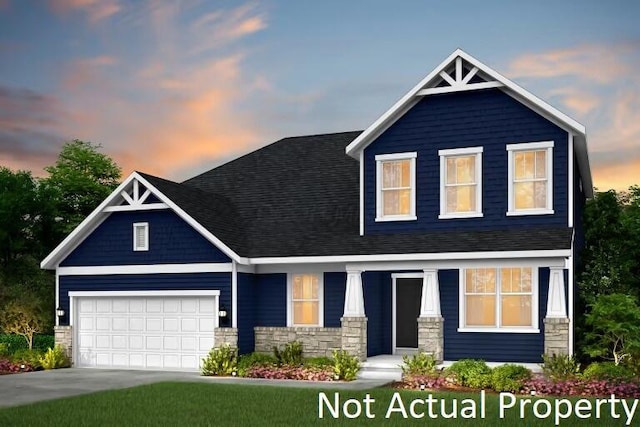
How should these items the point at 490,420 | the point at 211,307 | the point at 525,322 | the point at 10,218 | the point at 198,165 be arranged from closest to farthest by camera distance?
the point at 490,420 → the point at 525,322 → the point at 211,307 → the point at 198,165 → the point at 10,218

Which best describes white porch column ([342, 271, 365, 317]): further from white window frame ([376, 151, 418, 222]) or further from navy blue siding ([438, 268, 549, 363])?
navy blue siding ([438, 268, 549, 363])

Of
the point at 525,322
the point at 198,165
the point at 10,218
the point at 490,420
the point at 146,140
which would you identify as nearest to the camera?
the point at 490,420

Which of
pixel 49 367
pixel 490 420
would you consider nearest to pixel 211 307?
pixel 49 367

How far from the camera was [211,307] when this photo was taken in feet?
82.9

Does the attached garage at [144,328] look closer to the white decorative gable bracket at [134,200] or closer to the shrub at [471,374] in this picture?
the white decorative gable bracket at [134,200]

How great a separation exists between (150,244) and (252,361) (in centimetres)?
494

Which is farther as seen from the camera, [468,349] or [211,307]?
[211,307]

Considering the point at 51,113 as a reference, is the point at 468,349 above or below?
below

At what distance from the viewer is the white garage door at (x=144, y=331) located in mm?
25453

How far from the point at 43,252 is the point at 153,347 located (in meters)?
22.8

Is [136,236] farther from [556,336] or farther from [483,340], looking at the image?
[556,336]

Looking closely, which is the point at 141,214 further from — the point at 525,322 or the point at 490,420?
the point at 490,420

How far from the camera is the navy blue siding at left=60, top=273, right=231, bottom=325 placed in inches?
984

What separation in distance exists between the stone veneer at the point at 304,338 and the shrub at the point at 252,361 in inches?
34.7
